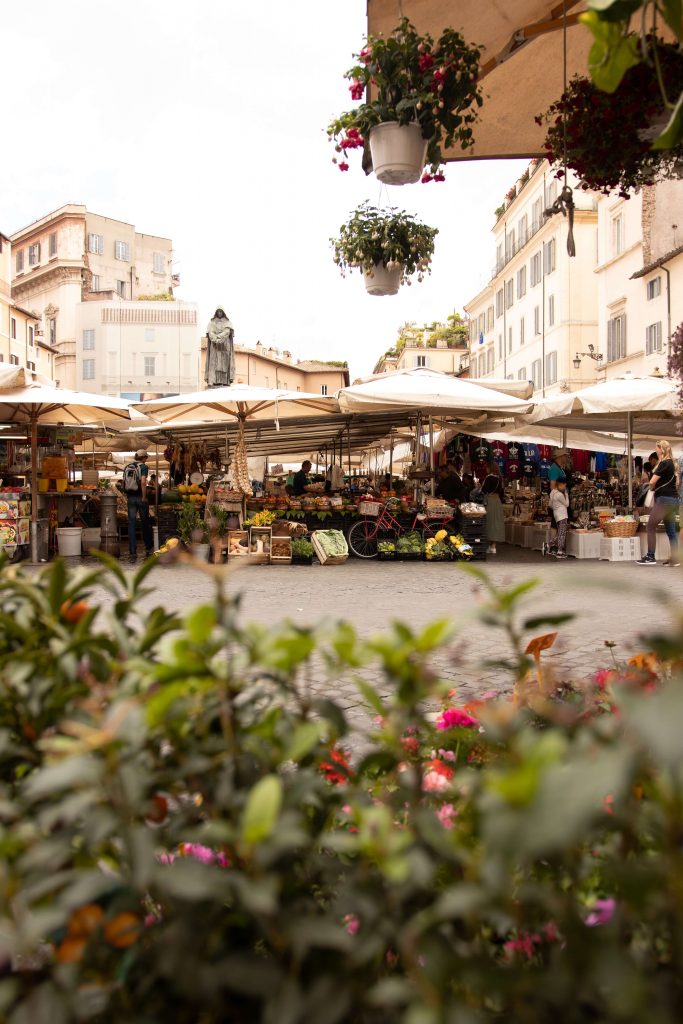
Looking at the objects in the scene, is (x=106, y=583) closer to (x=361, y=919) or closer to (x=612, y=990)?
(x=361, y=919)

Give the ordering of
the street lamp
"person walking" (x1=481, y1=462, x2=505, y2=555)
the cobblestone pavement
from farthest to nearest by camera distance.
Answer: the street lamp < "person walking" (x1=481, y1=462, x2=505, y2=555) < the cobblestone pavement

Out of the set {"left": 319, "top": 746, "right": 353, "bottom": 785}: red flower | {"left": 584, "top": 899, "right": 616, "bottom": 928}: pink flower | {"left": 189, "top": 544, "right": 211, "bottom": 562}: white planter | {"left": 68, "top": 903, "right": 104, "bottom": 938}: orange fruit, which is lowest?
{"left": 189, "top": 544, "right": 211, "bottom": 562}: white planter

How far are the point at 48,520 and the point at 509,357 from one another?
39.7 meters

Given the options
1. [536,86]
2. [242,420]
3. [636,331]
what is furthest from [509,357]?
[536,86]

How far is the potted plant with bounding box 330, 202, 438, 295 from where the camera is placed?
518 centimetres

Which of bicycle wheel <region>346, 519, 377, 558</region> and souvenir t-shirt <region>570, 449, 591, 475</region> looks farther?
souvenir t-shirt <region>570, 449, 591, 475</region>

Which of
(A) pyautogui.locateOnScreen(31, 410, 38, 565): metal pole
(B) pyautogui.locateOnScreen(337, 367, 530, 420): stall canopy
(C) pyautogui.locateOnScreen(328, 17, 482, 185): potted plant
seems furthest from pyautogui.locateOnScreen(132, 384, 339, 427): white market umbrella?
(C) pyautogui.locateOnScreen(328, 17, 482, 185): potted plant

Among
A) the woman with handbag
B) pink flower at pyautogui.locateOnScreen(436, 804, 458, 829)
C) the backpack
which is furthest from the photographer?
the backpack

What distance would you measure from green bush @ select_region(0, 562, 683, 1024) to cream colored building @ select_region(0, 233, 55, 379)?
148ft

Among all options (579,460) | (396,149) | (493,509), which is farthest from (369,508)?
(579,460)

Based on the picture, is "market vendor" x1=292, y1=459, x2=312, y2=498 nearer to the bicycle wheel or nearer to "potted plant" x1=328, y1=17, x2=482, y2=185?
the bicycle wheel

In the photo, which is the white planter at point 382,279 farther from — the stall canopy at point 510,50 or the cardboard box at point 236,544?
the cardboard box at point 236,544

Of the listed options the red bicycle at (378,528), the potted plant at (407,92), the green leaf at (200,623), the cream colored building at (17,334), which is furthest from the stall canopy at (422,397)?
the cream colored building at (17,334)

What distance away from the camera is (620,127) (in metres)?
3.21
